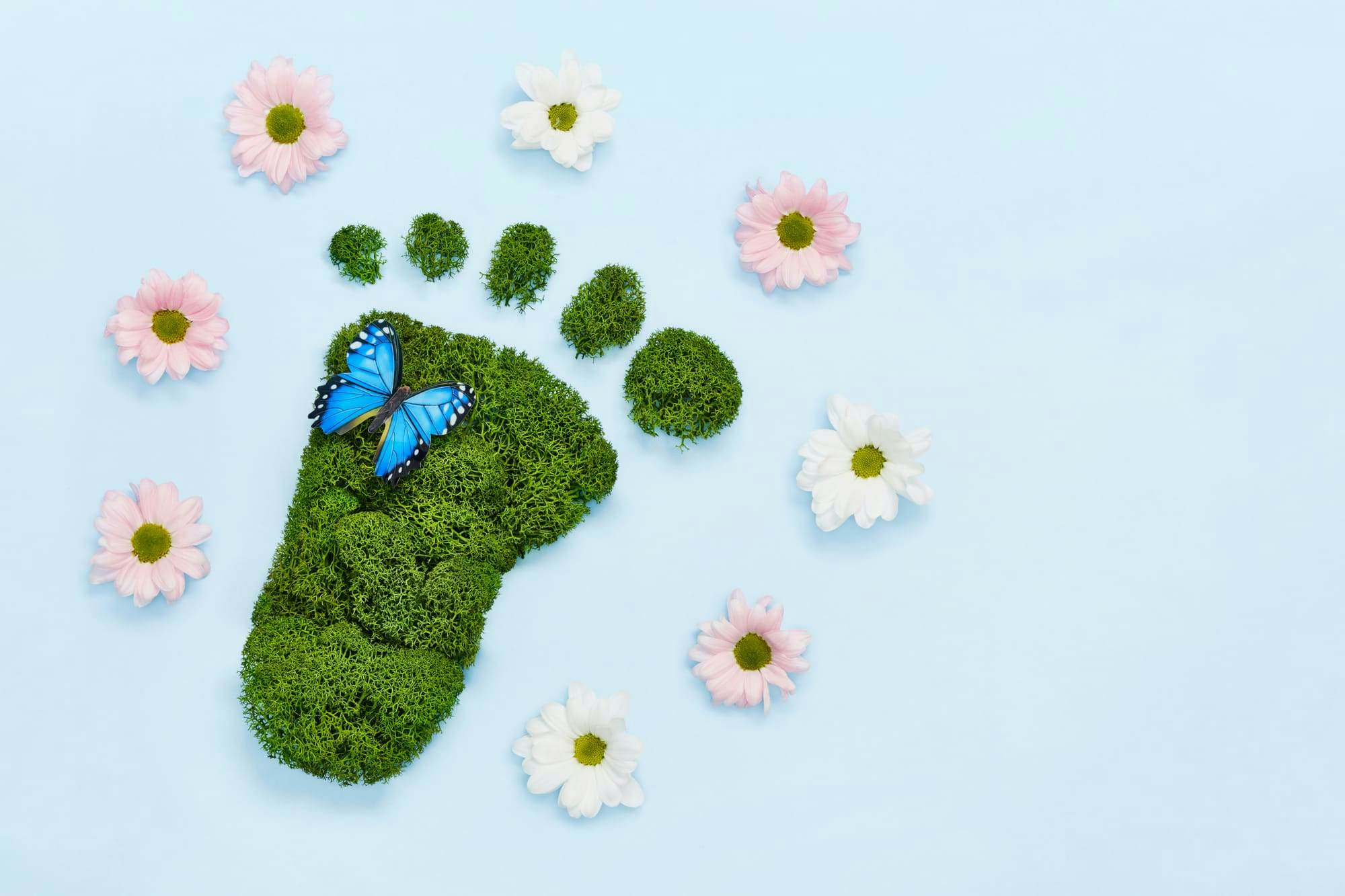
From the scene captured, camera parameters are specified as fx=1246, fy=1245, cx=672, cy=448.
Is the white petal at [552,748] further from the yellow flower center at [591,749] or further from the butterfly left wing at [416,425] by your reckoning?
the butterfly left wing at [416,425]

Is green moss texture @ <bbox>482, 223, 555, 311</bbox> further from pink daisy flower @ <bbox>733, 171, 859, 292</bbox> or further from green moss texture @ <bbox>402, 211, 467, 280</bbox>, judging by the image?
pink daisy flower @ <bbox>733, 171, 859, 292</bbox>

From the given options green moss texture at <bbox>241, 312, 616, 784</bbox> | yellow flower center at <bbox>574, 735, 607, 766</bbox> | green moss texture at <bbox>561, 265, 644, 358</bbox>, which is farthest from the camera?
green moss texture at <bbox>561, 265, 644, 358</bbox>

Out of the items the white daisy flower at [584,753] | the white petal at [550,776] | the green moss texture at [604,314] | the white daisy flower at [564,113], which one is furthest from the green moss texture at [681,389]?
the white petal at [550,776]

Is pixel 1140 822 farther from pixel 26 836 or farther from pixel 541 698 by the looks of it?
pixel 26 836

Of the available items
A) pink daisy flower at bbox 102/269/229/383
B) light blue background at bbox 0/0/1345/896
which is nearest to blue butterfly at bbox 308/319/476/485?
light blue background at bbox 0/0/1345/896

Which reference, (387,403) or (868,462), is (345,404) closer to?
(387,403)

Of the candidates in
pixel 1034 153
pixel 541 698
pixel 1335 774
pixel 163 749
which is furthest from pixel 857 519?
pixel 163 749
